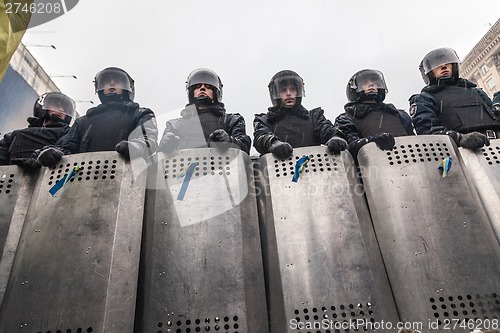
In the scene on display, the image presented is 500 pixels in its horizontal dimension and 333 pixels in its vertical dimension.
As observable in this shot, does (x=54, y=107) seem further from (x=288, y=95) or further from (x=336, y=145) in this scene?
(x=336, y=145)

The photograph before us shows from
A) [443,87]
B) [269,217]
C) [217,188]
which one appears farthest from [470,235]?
[443,87]

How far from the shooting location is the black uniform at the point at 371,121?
342cm

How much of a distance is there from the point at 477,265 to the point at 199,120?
2.64 metres

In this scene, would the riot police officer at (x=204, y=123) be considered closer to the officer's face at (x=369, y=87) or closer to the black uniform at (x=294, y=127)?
the black uniform at (x=294, y=127)

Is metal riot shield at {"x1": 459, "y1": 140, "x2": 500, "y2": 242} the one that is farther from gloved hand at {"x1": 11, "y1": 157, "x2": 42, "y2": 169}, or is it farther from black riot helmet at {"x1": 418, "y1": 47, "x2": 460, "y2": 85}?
gloved hand at {"x1": 11, "y1": 157, "x2": 42, "y2": 169}

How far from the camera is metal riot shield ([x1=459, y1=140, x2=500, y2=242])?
2594mm

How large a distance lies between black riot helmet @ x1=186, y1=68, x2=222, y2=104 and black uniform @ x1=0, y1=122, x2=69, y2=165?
140 cm

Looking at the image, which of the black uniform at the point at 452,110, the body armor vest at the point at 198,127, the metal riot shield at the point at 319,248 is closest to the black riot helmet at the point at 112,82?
the body armor vest at the point at 198,127

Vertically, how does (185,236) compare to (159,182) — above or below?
below

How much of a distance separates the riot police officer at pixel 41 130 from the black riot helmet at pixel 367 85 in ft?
10.4

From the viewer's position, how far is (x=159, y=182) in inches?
105

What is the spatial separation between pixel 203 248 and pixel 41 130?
245cm

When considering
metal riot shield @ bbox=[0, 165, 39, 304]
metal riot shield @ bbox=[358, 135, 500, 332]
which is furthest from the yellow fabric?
metal riot shield @ bbox=[358, 135, 500, 332]

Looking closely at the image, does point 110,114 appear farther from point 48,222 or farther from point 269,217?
point 269,217
